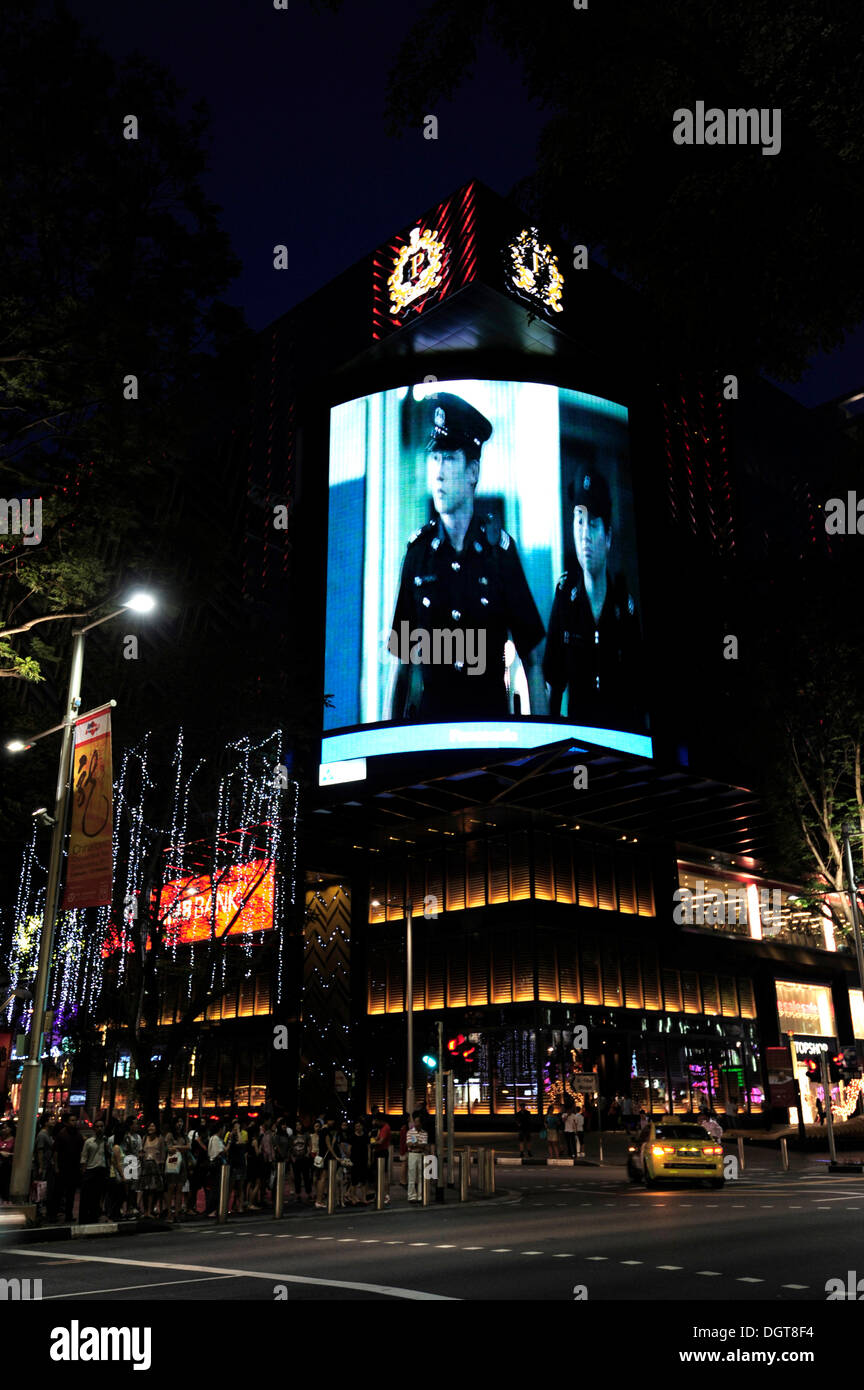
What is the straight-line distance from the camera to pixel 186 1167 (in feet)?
71.9

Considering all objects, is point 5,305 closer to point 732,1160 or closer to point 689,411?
point 732,1160

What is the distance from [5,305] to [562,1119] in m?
32.4

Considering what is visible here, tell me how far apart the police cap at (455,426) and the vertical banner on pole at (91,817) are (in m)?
36.5

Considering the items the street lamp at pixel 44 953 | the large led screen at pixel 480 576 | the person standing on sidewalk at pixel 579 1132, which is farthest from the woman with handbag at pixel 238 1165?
the large led screen at pixel 480 576

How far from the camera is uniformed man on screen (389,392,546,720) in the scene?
164 ft

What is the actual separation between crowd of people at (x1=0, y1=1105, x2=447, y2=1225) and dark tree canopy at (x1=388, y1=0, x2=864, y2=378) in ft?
53.9

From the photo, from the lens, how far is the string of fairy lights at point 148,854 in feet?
107

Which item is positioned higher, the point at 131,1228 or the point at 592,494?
the point at 592,494

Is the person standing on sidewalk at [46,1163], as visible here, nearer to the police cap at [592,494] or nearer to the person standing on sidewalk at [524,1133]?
the person standing on sidewalk at [524,1133]

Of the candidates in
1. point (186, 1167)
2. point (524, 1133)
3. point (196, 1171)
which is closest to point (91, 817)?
point (186, 1167)

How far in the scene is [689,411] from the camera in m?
62.1

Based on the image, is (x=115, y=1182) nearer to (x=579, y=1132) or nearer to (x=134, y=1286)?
(x=134, y=1286)

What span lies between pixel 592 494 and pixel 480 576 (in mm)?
7632

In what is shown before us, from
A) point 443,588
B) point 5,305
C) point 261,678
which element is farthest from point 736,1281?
point 443,588
